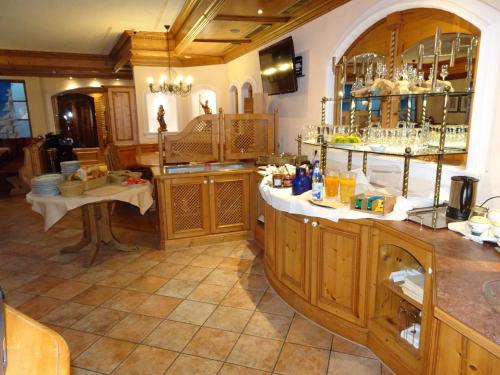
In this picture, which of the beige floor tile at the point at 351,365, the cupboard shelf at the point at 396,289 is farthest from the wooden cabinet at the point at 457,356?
the beige floor tile at the point at 351,365

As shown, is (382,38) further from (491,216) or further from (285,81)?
(491,216)

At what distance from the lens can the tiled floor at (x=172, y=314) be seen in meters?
2.18

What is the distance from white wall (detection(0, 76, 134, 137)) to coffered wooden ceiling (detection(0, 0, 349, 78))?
64 centimetres

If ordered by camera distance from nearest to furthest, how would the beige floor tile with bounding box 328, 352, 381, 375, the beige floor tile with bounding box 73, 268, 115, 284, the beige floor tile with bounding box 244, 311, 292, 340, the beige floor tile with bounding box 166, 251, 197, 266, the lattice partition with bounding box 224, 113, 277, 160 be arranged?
1. the beige floor tile with bounding box 328, 352, 381, 375
2. the beige floor tile with bounding box 244, 311, 292, 340
3. the beige floor tile with bounding box 73, 268, 115, 284
4. the beige floor tile with bounding box 166, 251, 197, 266
5. the lattice partition with bounding box 224, 113, 277, 160

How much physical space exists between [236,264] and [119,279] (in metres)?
1.13

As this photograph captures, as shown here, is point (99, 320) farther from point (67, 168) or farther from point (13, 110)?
point (13, 110)

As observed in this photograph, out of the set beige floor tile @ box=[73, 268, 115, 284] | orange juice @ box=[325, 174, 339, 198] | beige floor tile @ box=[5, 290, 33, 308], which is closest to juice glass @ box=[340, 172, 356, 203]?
orange juice @ box=[325, 174, 339, 198]

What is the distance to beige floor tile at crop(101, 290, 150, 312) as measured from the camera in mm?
2834

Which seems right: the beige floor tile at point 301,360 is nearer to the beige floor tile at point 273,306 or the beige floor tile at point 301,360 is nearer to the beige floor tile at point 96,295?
the beige floor tile at point 273,306

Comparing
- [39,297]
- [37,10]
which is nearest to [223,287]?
[39,297]

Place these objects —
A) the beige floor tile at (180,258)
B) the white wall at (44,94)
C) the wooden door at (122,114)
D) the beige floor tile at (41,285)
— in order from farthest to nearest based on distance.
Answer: the white wall at (44,94) < the wooden door at (122,114) < the beige floor tile at (180,258) < the beige floor tile at (41,285)

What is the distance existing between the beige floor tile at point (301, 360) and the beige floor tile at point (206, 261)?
144 centimetres

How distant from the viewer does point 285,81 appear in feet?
13.9

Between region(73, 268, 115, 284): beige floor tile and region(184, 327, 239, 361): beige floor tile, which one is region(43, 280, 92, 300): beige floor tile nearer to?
region(73, 268, 115, 284): beige floor tile
